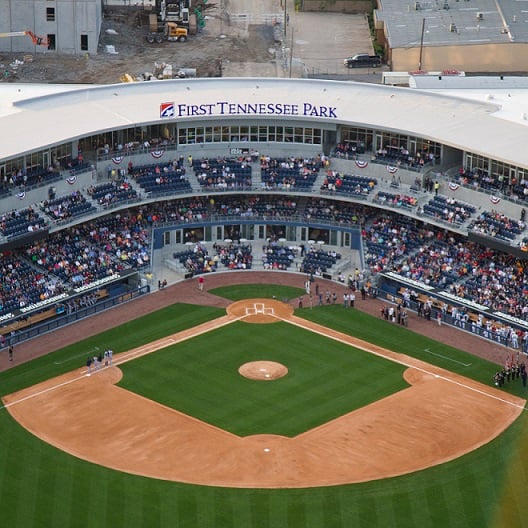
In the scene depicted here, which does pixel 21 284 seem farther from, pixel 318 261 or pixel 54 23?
pixel 54 23

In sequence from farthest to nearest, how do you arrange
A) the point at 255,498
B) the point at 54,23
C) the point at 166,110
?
the point at 54,23 < the point at 166,110 < the point at 255,498

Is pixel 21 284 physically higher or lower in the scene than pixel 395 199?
lower

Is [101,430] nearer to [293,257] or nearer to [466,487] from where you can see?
[466,487]

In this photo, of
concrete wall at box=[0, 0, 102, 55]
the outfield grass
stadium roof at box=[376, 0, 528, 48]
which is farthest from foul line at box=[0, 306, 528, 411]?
concrete wall at box=[0, 0, 102, 55]

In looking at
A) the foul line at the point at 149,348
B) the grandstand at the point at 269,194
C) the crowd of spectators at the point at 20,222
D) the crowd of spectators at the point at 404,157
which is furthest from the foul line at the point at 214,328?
Answer: the crowd of spectators at the point at 404,157

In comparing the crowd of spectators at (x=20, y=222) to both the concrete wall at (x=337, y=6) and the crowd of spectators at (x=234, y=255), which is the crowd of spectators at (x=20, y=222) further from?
the concrete wall at (x=337, y=6)

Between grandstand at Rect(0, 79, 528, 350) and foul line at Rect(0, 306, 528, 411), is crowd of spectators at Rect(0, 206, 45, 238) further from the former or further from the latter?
foul line at Rect(0, 306, 528, 411)

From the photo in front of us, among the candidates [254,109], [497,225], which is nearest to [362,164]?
[254,109]
